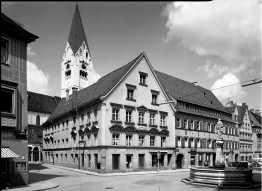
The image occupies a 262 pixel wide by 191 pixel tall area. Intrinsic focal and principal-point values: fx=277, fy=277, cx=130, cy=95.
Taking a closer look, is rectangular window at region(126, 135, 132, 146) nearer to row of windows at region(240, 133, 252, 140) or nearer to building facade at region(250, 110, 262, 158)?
row of windows at region(240, 133, 252, 140)

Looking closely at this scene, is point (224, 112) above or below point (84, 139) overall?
above

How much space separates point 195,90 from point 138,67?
20489mm

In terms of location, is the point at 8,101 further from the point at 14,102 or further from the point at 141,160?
the point at 141,160

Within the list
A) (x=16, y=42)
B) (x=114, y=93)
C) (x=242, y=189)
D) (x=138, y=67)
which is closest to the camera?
(x=242, y=189)

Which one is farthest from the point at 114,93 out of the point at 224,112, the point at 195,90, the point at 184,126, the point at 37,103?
the point at 37,103

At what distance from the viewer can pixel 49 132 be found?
55.5 m

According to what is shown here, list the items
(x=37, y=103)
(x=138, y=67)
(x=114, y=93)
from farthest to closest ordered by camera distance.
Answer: (x=37, y=103)
(x=138, y=67)
(x=114, y=93)

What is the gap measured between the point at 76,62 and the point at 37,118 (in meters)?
29.0

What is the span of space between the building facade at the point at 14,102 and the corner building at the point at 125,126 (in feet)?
44.1

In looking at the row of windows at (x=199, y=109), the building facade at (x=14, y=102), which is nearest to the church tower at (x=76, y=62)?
the row of windows at (x=199, y=109)

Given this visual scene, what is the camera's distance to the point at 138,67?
1512 inches

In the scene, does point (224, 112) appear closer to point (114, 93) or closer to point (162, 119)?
point (162, 119)

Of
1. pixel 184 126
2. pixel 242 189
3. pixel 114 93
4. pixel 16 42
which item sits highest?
pixel 16 42

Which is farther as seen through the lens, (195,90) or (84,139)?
(195,90)
